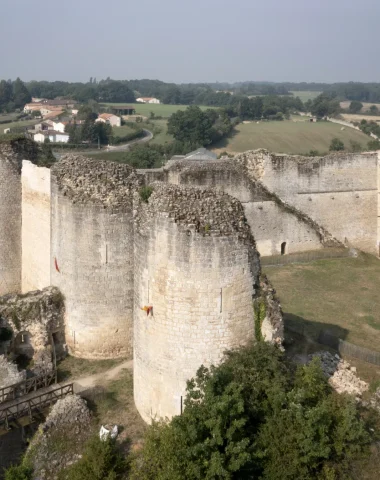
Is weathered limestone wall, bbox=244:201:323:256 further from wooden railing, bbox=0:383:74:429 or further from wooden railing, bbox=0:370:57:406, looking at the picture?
wooden railing, bbox=0:383:74:429

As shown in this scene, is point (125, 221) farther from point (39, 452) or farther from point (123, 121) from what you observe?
point (123, 121)

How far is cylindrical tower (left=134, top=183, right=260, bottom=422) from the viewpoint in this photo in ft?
32.6

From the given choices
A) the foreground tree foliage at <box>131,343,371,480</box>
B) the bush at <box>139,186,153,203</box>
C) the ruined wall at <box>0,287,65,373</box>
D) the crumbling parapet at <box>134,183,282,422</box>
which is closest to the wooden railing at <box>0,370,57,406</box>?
the ruined wall at <box>0,287,65,373</box>

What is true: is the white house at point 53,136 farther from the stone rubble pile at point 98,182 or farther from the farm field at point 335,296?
the stone rubble pile at point 98,182

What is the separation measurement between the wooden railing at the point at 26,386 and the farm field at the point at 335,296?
6.74 metres

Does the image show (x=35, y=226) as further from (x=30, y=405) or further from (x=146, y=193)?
(x=146, y=193)

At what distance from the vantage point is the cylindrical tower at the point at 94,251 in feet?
44.5

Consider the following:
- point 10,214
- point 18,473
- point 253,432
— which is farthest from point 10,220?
point 253,432

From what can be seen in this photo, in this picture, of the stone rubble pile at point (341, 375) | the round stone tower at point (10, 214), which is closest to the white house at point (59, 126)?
the round stone tower at point (10, 214)

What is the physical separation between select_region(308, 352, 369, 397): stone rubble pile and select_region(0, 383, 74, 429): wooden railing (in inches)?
222

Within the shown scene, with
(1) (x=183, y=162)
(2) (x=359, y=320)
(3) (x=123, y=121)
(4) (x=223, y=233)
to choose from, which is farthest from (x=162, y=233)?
(3) (x=123, y=121)

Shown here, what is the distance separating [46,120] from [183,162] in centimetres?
6597

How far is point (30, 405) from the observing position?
12.0 metres

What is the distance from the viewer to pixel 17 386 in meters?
12.8
